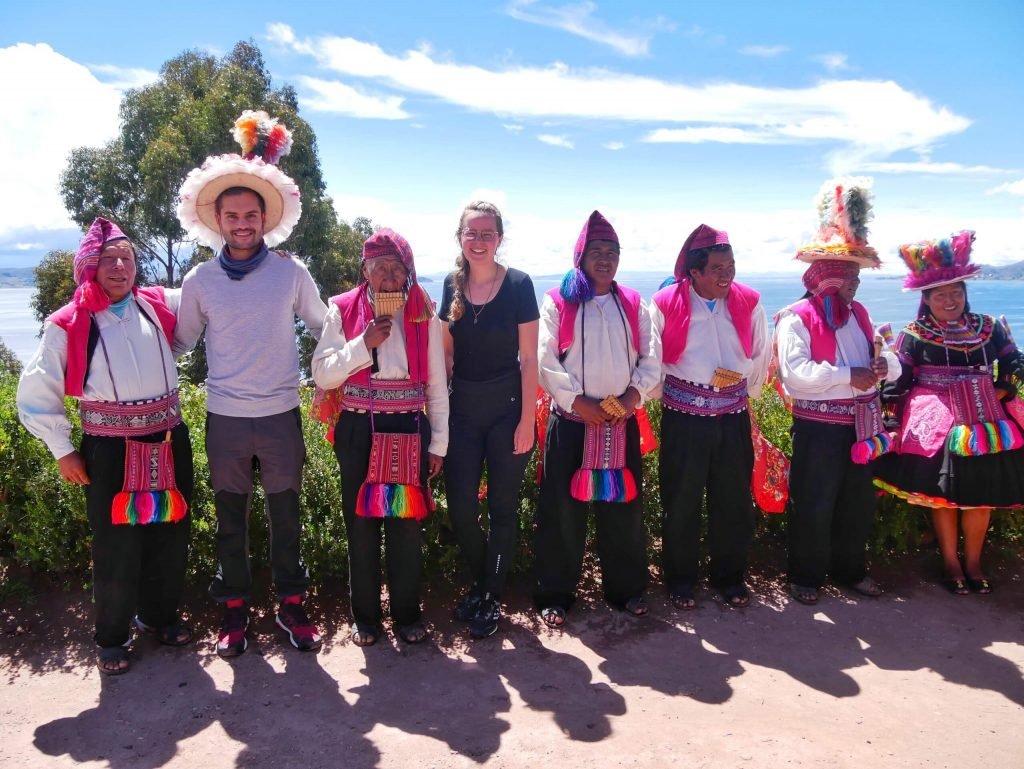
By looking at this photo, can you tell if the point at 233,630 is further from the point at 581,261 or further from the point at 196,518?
the point at 581,261

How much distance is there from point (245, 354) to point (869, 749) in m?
3.15

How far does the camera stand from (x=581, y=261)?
3.79 metres

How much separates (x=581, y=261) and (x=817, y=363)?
141 centimetres

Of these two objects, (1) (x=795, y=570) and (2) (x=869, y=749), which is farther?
(1) (x=795, y=570)

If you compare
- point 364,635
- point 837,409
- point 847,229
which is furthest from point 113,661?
point 847,229

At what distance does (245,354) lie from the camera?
336 centimetres

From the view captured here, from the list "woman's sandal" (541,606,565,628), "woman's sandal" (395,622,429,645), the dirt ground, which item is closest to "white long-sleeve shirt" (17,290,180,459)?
the dirt ground

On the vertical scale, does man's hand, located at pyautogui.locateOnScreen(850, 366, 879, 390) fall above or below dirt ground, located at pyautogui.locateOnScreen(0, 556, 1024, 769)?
above

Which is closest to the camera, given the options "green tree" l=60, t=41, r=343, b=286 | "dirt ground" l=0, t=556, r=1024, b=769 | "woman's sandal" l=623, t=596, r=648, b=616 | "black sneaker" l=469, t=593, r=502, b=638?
"dirt ground" l=0, t=556, r=1024, b=769

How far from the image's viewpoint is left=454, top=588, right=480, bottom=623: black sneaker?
390 centimetres

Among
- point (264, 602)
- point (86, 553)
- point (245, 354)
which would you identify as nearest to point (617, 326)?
point (245, 354)

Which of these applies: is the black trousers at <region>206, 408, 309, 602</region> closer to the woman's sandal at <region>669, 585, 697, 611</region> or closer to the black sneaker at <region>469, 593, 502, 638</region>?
the black sneaker at <region>469, 593, 502, 638</region>

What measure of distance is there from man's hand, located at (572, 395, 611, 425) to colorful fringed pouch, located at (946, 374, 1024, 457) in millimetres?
2075

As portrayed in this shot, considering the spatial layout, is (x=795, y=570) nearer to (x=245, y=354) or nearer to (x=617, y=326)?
(x=617, y=326)
